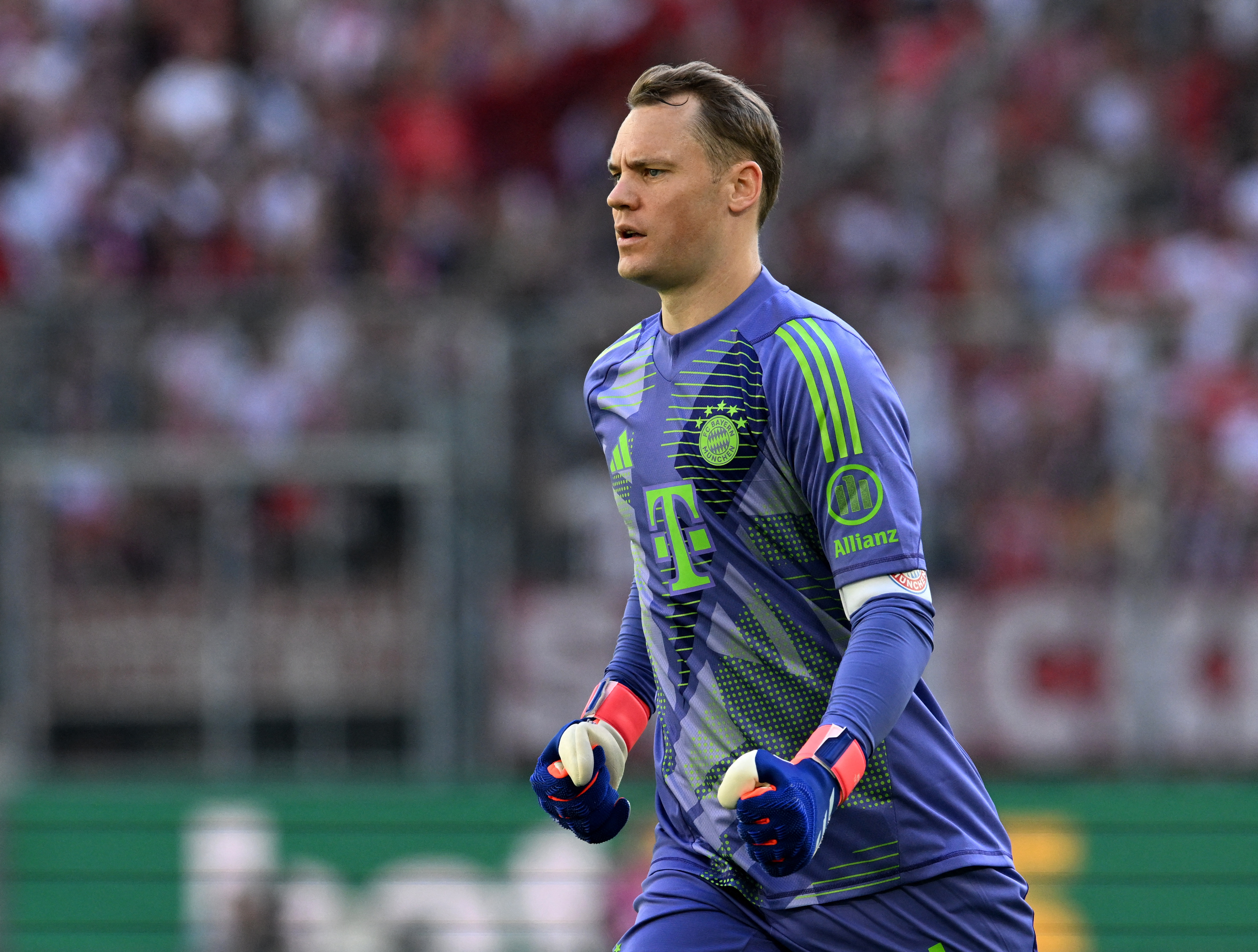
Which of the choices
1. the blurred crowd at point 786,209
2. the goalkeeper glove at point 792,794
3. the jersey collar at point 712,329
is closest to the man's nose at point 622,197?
the jersey collar at point 712,329

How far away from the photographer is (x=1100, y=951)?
28.7 feet

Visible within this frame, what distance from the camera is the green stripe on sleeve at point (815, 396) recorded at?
328 cm

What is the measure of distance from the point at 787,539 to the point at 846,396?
11.4 inches

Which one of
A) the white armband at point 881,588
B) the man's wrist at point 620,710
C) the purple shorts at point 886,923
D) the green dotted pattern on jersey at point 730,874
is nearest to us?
the white armband at point 881,588

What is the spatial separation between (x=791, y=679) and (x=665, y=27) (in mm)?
9362

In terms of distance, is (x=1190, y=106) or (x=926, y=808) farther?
(x=1190, y=106)

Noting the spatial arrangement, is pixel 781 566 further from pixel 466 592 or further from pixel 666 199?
pixel 466 592

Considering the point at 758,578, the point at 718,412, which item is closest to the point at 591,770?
the point at 758,578

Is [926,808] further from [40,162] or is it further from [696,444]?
[40,162]

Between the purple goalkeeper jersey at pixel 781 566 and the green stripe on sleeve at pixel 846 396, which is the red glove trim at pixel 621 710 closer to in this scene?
the purple goalkeeper jersey at pixel 781 566

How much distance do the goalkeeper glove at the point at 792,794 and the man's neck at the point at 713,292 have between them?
869mm

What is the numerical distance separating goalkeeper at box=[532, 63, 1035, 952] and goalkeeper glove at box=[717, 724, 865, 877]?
115 mm

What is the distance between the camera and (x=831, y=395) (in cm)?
330

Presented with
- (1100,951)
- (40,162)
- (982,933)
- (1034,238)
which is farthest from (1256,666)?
(40,162)
